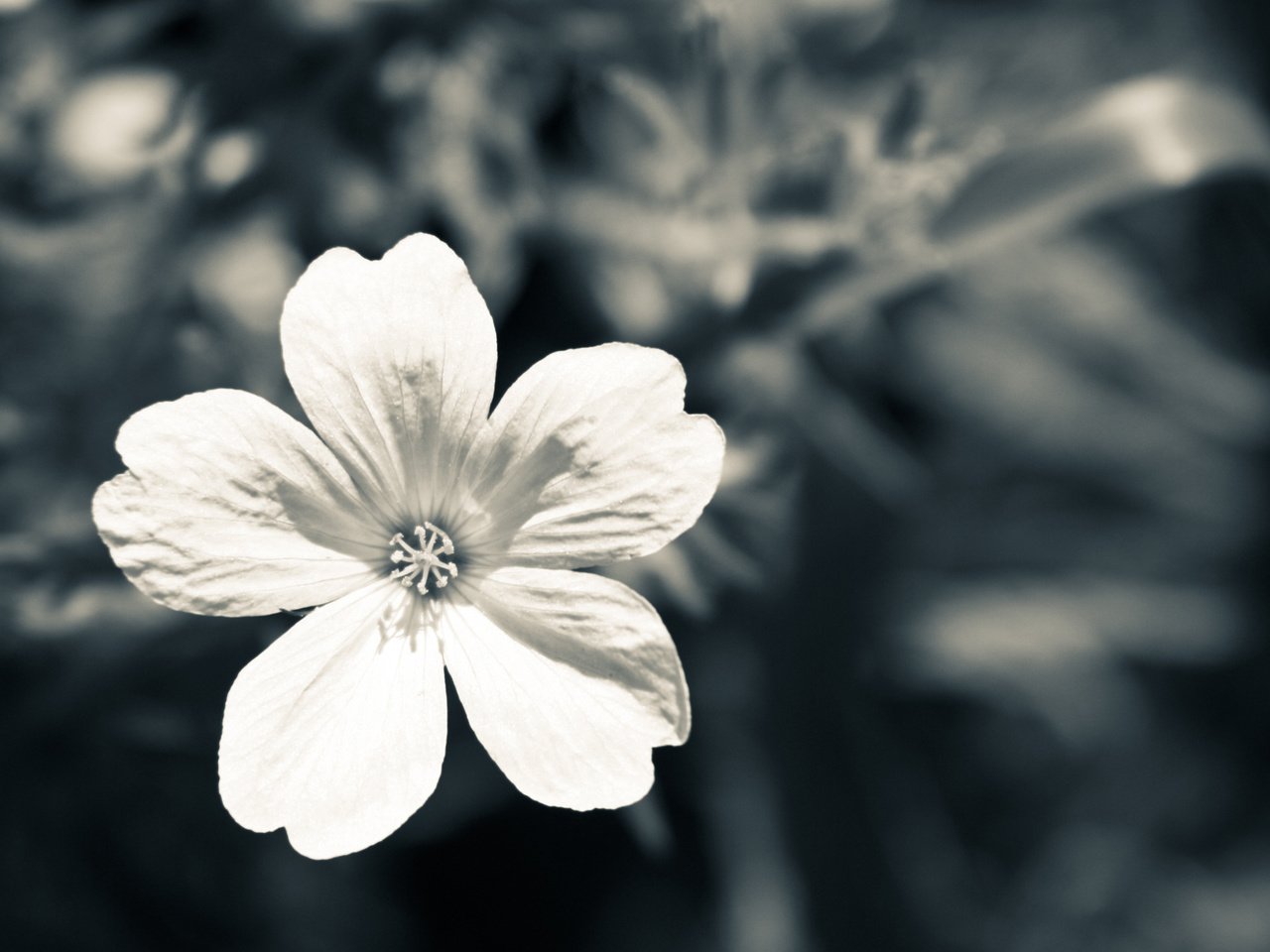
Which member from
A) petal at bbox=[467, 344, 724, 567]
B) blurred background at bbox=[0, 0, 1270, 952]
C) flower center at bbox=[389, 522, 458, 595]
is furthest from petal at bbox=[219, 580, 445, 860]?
blurred background at bbox=[0, 0, 1270, 952]

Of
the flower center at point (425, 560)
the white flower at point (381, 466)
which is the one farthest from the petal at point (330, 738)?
the flower center at point (425, 560)

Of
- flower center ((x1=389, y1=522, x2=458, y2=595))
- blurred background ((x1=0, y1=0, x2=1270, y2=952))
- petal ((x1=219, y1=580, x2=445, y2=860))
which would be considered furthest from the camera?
blurred background ((x1=0, y1=0, x2=1270, y2=952))

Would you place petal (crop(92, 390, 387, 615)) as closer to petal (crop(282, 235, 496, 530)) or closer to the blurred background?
petal (crop(282, 235, 496, 530))

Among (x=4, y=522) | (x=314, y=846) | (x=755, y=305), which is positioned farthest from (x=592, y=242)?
(x=314, y=846)

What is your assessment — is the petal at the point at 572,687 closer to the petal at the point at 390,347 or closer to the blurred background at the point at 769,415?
the petal at the point at 390,347

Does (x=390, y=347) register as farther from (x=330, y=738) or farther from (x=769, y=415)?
(x=769, y=415)

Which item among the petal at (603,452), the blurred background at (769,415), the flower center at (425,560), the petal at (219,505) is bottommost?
the petal at (219,505)
